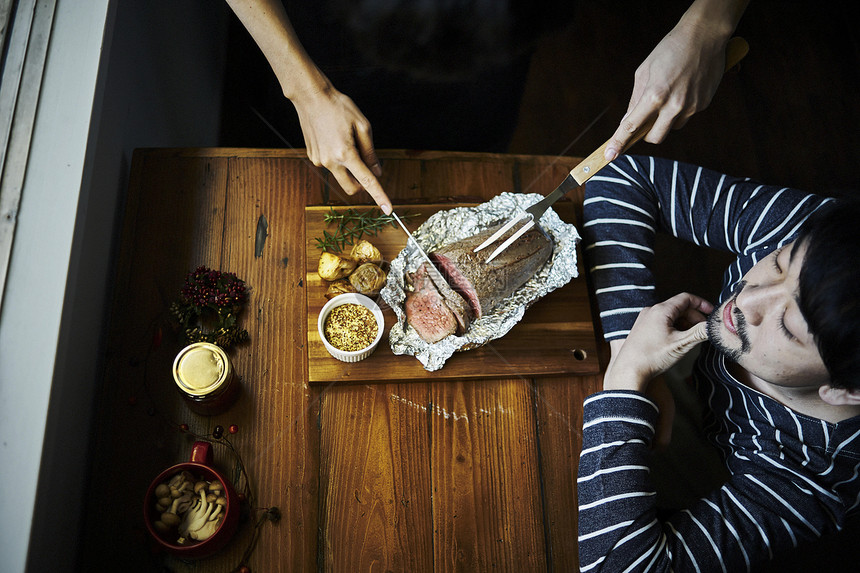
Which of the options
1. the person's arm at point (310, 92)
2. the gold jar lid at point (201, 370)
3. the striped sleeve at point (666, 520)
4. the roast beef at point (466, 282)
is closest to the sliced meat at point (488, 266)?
the roast beef at point (466, 282)

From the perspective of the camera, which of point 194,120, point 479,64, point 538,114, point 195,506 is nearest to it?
point 195,506

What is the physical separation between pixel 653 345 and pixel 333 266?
71cm

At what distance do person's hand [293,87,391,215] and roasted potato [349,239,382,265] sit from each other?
11cm

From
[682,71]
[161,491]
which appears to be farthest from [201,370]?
[682,71]

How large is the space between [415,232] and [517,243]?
247 millimetres

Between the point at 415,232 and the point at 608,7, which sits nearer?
the point at 415,232

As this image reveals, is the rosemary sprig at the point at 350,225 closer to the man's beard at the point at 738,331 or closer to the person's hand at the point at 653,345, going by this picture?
the person's hand at the point at 653,345

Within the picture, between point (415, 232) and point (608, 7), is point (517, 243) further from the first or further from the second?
point (608, 7)

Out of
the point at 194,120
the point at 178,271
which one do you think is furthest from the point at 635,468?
the point at 194,120

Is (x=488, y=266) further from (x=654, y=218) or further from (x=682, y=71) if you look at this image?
(x=682, y=71)

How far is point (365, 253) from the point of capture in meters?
1.26

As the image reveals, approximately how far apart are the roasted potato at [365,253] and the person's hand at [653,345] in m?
0.59

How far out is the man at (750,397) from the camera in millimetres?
952

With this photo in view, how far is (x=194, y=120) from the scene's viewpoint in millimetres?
2035
